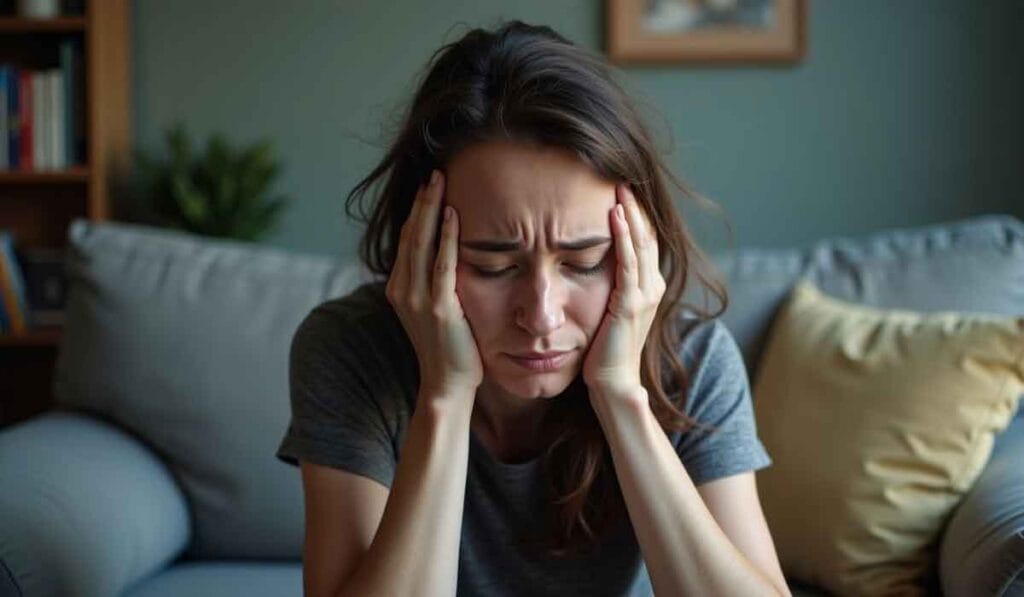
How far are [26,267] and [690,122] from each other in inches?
65.7

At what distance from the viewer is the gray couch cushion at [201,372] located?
2.05m

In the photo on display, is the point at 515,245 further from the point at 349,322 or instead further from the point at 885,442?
the point at 885,442

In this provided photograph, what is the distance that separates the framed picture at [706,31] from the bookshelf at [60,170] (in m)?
1.20

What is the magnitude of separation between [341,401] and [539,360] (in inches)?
10.1

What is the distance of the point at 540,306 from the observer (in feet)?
4.21

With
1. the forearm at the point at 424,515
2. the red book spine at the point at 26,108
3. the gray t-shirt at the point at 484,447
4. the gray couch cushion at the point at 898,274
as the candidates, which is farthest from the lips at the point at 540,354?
the red book spine at the point at 26,108

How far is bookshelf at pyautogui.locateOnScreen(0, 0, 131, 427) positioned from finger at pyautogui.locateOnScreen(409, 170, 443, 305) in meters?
1.85

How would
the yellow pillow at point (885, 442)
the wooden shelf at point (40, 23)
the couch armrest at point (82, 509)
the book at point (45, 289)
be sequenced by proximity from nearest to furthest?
1. the couch armrest at point (82, 509)
2. the yellow pillow at point (885, 442)
3. the wooden shelf at point (40, 23)
4. the book at point (45, 289)

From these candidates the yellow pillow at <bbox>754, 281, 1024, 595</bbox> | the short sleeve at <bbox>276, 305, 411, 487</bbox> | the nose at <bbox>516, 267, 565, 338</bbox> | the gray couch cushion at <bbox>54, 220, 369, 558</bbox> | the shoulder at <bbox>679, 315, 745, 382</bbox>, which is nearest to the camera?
the nose at <bbox>516, 267, 565, 338</bbox>

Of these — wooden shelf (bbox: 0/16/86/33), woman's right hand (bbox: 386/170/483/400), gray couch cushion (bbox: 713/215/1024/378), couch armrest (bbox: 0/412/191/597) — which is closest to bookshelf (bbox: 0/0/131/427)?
wooden shelf (bbox: 0/16/86/33)

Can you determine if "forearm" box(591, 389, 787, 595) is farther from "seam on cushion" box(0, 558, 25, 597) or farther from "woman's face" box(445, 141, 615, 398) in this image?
"seam on cushion" box(0, 558, 25, 597)

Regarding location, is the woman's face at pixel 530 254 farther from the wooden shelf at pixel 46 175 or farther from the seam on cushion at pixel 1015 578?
the wooden shelf at pixel 46 175

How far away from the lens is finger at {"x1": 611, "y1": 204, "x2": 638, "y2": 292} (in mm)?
1335

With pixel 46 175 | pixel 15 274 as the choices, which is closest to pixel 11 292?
pixel 15 274
